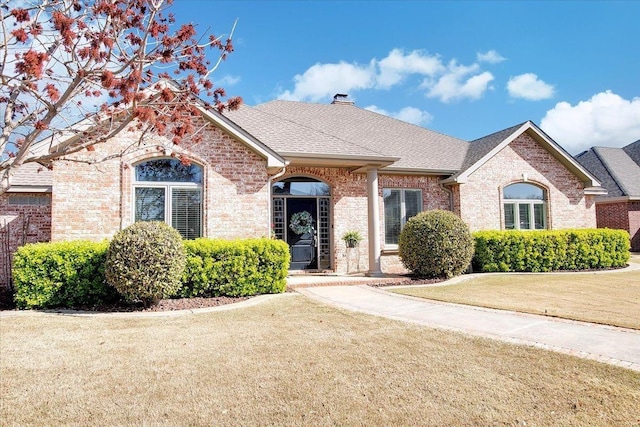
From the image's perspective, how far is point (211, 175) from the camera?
35.3ft

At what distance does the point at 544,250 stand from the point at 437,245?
4.72 metres

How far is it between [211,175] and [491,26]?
33.6 ft

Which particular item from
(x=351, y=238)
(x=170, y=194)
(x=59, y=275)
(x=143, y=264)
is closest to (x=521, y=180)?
(x=351, y=238)

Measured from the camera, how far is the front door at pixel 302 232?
13.7m

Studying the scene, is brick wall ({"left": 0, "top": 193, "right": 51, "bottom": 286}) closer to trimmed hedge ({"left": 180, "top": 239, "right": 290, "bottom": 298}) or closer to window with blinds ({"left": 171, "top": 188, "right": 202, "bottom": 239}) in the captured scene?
window with blinds ({"left": 171, "top": 188, "right": 202, "bottom": 239})

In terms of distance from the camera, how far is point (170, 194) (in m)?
10.7

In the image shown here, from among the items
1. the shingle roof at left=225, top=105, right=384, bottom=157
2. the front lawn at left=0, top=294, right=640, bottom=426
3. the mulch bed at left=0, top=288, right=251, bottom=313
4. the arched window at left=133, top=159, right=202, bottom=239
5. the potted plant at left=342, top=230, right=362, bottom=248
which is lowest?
the front lawn at left=0, top=294, right=640, bottom=426

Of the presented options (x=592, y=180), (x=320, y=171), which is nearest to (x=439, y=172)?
(x=320, y=171)

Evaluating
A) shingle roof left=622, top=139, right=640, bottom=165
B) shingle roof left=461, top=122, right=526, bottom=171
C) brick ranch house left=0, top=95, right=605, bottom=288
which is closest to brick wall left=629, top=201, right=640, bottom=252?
shingle roof left=622, top=139, right=640, bottom=165

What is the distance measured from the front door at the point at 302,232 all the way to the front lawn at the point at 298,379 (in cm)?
730

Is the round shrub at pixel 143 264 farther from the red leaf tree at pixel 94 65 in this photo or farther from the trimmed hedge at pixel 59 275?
the red leaf tree at pixel 94 65

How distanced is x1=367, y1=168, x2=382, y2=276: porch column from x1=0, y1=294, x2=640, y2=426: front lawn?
6.51 m

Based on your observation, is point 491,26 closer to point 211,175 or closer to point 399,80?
point 399,80

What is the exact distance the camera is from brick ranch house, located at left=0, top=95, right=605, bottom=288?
1027cm
